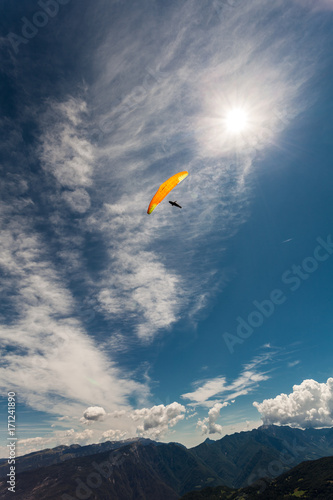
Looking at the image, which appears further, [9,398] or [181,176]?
[9,398]

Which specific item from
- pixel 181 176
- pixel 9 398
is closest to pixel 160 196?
pixel 181 176

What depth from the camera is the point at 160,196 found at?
53.6 meters

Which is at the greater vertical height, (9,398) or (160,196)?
(160,196)

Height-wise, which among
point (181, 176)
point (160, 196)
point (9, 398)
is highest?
point (181, 176)

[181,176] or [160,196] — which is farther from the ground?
[181,176]

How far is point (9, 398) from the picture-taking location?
7662cm

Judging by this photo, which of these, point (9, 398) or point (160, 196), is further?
point (9, 398)

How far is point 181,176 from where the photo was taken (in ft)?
183

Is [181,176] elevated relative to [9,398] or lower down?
elevated

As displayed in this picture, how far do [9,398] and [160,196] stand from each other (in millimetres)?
82658

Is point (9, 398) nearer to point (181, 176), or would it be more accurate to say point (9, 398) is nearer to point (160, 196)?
point (160, 196)

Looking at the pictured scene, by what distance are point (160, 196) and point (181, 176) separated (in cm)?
762
